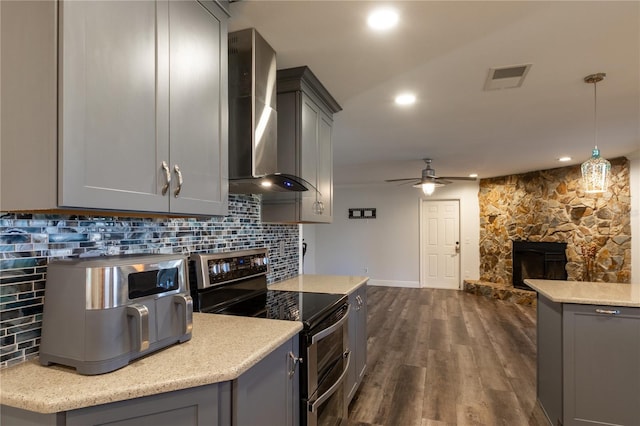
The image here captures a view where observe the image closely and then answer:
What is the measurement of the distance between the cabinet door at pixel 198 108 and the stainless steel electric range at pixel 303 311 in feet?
1.81

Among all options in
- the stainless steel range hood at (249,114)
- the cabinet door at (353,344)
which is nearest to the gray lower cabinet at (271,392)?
the stainless steel range hood at (249,114)

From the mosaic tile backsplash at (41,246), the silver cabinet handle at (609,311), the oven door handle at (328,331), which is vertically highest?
the mosaic tile backsplash at (41,246)

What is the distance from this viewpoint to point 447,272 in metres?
7.36

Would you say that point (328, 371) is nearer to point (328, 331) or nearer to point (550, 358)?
point (328, 331)

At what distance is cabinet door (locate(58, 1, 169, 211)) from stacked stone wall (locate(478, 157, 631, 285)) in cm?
634

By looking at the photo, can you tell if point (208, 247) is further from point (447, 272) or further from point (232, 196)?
point (447, 272)

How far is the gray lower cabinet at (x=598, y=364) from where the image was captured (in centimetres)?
207

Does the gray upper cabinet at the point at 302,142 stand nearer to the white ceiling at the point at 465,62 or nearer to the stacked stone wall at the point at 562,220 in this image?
the white ceiling at the point at 465,62

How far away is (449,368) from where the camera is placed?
3.33 meters

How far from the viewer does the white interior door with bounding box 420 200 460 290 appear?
24.0ft

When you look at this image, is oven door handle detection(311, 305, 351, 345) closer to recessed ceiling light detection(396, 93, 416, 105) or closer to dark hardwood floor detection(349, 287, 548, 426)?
dark hardwood floor detection(349, 287, 548, 426)

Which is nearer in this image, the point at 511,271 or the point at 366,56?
the point at 366,56

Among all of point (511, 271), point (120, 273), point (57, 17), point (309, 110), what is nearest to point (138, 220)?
point (120, 273)

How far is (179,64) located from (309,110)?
1215 mm
